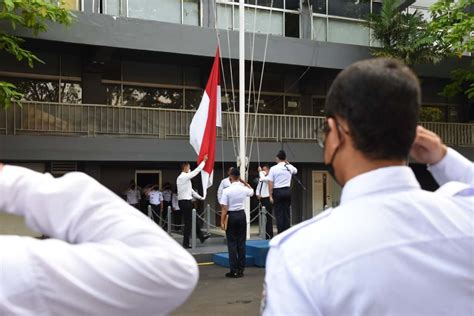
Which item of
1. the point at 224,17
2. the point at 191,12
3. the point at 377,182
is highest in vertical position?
the point at 191,12

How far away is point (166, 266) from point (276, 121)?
17945 mm

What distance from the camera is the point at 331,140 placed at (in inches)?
58.0

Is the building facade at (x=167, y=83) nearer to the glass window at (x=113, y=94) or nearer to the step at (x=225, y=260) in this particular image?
the glass window at (x=113, y=94)

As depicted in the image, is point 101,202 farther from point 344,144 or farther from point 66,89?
point 66,89

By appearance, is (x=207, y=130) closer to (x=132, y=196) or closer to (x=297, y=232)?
(x=132, y=196)

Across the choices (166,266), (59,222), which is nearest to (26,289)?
(59,222)

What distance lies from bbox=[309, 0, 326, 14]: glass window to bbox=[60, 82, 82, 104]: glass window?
8.67 m

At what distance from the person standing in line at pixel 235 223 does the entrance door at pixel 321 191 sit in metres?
11.8

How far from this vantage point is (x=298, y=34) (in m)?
19.5

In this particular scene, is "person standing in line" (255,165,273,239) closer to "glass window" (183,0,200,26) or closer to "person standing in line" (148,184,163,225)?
"person standing in line" (148,184,163,225)

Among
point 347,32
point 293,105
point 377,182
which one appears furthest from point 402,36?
point 377,182

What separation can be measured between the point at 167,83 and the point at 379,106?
18.0 meters

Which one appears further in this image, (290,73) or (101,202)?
(290,73)

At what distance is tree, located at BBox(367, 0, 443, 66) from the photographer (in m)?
17.8
